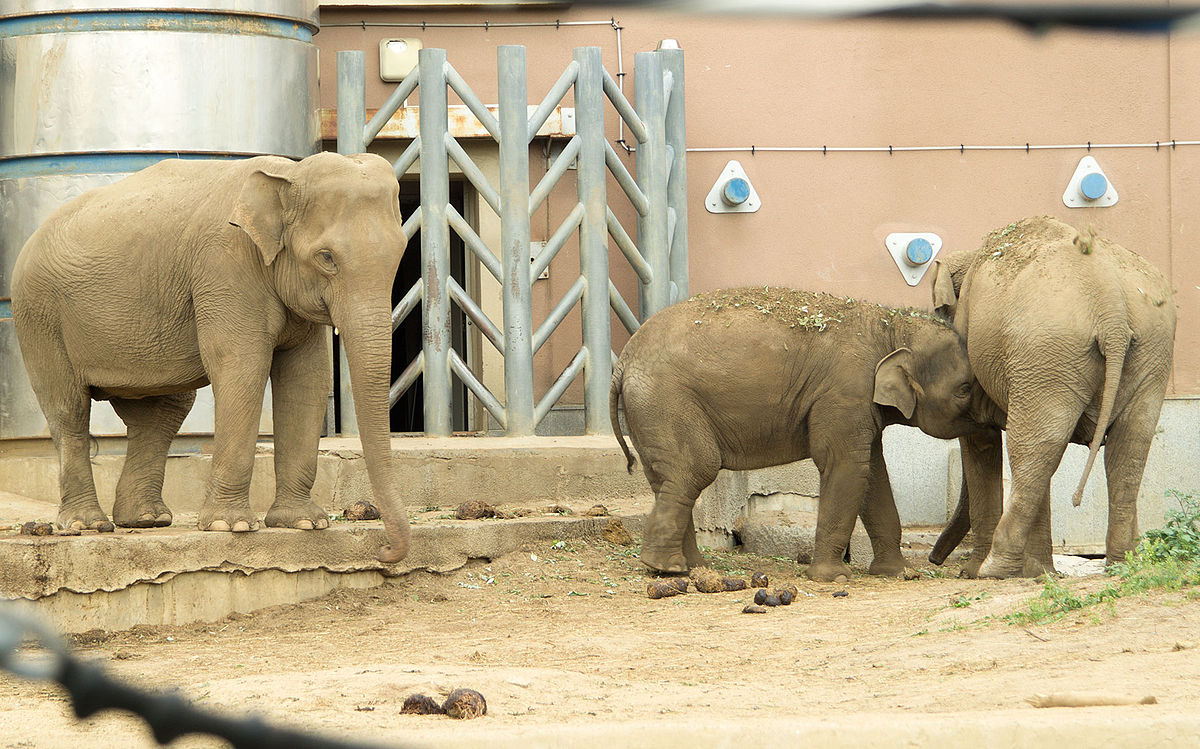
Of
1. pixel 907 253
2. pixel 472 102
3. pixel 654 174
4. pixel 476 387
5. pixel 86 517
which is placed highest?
pixel 472 102

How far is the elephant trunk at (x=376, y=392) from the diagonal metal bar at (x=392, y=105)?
3.65m

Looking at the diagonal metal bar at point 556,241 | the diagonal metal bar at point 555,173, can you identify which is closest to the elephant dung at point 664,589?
the diagonal metal bar at point 556,241

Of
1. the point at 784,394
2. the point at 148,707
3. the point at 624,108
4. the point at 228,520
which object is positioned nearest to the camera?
the point at 148,707

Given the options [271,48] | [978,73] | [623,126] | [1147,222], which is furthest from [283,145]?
[1147,222]

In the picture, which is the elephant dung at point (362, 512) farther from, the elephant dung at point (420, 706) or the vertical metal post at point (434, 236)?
the elephant dung at point (420, 706)

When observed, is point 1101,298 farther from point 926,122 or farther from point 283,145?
point 283,145

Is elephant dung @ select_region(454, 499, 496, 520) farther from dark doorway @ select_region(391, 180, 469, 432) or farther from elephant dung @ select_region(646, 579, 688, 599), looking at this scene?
Result: dark doorway @ select_region(391, 180, 469, 432)

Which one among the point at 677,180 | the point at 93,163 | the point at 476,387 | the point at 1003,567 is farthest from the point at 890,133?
the point at 93,163

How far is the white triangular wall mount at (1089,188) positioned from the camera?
11047 mm

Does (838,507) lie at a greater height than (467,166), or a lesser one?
lesser

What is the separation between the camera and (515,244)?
949 cm

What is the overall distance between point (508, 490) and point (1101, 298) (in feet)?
12.2

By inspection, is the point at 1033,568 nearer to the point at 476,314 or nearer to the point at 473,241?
the point at 476,314

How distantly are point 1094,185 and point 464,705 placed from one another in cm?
846
